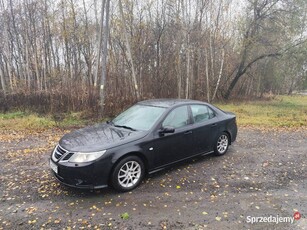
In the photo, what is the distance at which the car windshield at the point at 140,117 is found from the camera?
4.53m

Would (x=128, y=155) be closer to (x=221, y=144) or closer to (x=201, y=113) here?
(x=201, y=113)

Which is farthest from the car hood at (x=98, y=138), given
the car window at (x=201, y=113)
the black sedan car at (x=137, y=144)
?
the car window at (x=201, y=113)

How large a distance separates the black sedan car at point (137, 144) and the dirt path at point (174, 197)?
0.30m

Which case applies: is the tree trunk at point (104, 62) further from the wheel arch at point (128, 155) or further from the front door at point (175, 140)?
the wheel arch at point (128, 155)

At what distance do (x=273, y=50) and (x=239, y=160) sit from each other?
656 inches

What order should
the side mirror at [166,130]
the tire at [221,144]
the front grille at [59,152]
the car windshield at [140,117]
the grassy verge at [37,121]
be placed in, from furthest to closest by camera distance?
the grassy verge at [37,121]
the tire at [221,144]
the car windshield at [140,117]
the side mirror at [166,130]
the front grille at [59,152]

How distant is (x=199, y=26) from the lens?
18.4 meters

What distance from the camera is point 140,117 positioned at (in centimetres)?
482

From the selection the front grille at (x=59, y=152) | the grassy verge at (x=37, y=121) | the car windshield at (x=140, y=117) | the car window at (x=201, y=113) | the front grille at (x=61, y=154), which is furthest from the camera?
the grassy verge at (x=37, y=121)

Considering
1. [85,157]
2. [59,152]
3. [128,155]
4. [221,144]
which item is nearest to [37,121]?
[59,152]

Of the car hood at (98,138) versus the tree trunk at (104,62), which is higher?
the tree trunk at (104,62)

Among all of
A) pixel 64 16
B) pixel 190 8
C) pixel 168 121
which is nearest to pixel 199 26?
pixel 190 8

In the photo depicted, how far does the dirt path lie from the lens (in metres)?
3.16

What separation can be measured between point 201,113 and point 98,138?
2.49 meters
